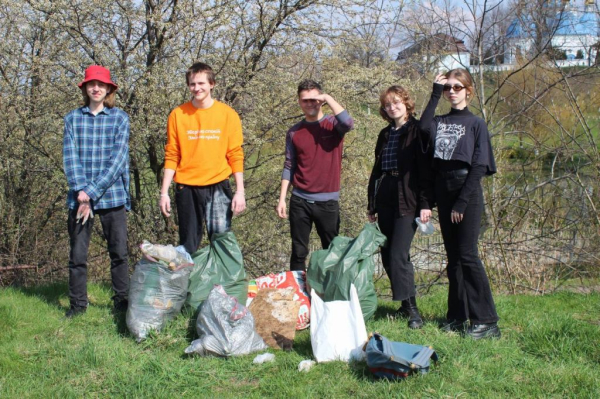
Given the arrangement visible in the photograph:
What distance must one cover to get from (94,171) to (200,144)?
32.6 inches

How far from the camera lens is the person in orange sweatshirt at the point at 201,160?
408cm

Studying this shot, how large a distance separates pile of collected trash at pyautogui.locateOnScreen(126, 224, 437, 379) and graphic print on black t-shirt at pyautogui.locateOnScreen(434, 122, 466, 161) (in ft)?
2.46

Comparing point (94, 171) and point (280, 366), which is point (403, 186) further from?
point (94, 171)

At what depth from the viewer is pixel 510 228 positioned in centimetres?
654

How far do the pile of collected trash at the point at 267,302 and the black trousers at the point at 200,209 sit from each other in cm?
15

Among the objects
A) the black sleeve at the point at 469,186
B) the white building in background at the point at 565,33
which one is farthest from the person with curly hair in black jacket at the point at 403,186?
the white building in background at the point at 565,33

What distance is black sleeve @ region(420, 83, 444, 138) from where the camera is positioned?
3609mm

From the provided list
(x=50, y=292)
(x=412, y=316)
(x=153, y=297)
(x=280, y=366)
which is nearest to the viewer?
(x=280, y=366)

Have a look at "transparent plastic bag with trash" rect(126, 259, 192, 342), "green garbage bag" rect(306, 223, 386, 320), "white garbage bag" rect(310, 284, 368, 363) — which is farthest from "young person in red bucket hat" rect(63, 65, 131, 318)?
"white garbage bag" rect(310, 284, 368, 363)

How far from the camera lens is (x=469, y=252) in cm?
359

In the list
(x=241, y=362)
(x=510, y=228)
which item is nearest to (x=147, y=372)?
(x=241, y=362)

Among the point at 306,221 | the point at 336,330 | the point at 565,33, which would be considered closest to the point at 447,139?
the point at 306,221

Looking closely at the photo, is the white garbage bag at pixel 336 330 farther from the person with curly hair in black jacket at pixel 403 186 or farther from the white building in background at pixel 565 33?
the white building in background at pixel 565 33

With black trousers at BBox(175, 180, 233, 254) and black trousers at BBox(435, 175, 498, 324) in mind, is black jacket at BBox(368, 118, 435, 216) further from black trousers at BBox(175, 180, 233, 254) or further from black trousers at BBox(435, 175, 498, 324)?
black trousers at BBox(175, 180, 233, 254)
